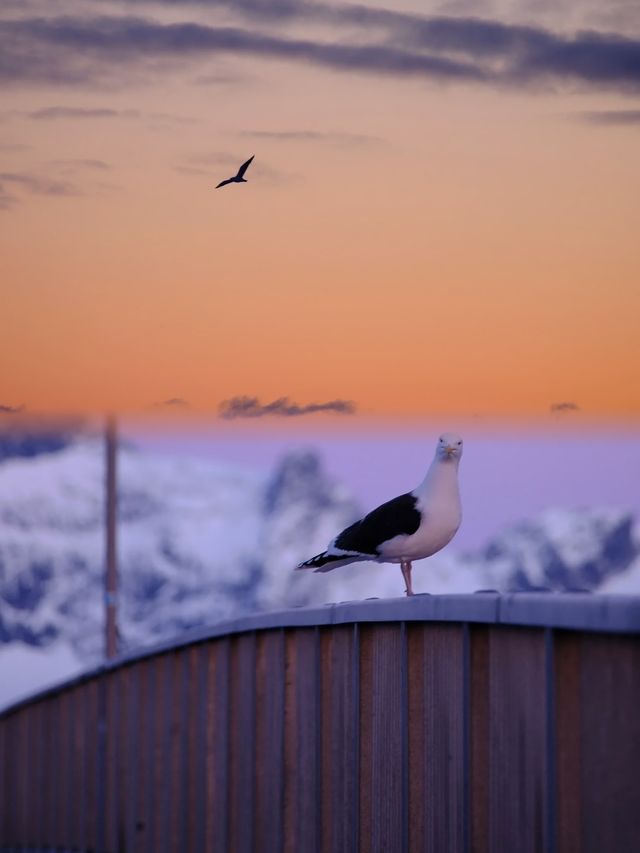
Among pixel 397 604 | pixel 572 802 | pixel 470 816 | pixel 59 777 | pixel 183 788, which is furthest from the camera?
pixel 59 777

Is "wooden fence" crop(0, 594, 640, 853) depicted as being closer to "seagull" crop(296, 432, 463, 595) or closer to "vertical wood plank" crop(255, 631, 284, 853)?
"vertical wood plank" crop(255, 631, 284, 853)

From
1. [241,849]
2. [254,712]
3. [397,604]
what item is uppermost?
[397,604]

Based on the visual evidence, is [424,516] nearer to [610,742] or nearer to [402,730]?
[402,730]

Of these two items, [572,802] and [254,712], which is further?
[254,712]

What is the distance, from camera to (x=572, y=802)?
21.7 feet

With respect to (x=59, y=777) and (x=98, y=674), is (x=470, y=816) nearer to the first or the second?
(x=98, y=674)

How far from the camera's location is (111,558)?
24.1 metres

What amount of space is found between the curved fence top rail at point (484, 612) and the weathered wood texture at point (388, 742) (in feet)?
0.23

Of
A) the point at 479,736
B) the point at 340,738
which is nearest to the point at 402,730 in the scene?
the point at 479,736

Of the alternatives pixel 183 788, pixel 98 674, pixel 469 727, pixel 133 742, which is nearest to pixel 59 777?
pixel 98 674

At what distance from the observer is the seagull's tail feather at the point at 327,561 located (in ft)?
38.9

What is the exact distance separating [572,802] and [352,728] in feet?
10.7

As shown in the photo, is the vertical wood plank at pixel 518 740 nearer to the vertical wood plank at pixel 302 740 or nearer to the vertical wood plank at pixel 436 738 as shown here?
the vertical wood plank at pixel 436 738

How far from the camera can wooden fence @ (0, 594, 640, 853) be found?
21.0 ft
